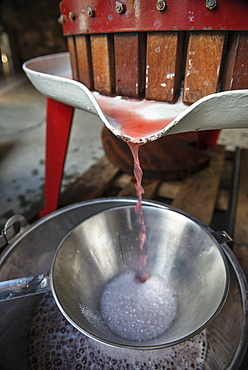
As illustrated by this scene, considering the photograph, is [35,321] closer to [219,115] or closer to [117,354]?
[117,354]

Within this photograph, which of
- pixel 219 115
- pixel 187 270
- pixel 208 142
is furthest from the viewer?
pixel 208 142

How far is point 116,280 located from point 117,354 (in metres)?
0.19

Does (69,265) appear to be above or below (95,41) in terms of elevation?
below

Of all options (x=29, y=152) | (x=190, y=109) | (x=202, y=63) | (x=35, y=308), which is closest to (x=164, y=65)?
(x=202, y=63)

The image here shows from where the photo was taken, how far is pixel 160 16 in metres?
0.54

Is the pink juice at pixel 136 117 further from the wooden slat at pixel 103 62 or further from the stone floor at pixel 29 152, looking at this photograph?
the stone floor at pixel 29 152

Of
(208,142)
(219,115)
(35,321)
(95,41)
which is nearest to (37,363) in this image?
(35,321)

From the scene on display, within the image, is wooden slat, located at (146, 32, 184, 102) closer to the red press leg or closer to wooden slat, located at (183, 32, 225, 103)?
wooden slat, located at (183, 32, 225, 103)

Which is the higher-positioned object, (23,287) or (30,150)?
(23,287)

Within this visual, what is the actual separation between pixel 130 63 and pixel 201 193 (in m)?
0.76

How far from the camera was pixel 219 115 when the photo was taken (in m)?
0.50

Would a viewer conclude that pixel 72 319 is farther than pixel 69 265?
No

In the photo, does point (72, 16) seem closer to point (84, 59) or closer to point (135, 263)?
point (84, 59)

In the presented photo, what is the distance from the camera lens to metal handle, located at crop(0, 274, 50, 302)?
0.56 metres
